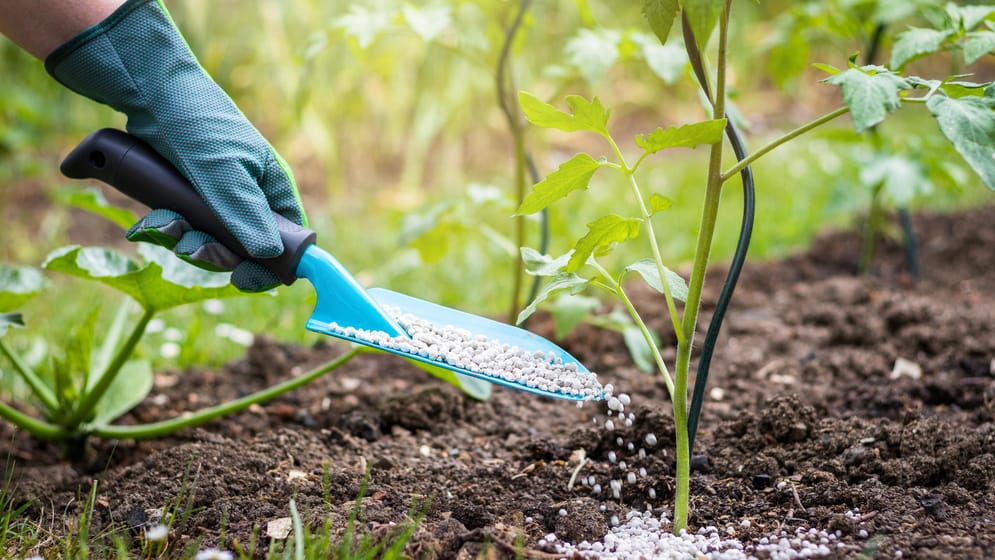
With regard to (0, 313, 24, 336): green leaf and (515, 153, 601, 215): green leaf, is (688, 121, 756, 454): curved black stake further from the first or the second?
(0, 313, 24, 336): green leaf

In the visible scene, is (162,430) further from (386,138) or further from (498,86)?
(386,138)

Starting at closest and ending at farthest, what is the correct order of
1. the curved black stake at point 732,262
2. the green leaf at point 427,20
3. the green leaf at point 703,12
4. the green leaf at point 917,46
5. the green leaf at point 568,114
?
1. the green leaf at point 703,12
2. the green leaf at point 568,114
3. the curved black stake at point 732,262
4. the green leaf at point 917,46
5. the green leaf at point 427,20

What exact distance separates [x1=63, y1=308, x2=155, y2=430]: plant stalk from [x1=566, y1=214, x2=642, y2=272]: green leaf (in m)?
0.91

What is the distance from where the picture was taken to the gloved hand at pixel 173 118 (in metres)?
1.38

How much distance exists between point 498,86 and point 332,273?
28.8 inches

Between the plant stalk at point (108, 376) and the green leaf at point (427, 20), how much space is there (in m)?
0.79

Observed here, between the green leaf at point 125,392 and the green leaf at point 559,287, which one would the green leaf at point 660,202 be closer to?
the green leaf at point 559,287

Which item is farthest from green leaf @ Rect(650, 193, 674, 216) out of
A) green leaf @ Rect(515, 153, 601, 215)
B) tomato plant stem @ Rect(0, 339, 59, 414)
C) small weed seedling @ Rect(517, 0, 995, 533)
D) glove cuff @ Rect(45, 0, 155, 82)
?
tomato plant stem @ Rect(0, 339, 59, 414)

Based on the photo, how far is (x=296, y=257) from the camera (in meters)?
1.45

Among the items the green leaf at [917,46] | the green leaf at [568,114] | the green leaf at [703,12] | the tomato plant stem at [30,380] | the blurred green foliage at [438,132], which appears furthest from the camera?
the blurred green foliage at [438,132]

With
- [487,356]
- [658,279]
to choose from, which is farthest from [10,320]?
[658,279]

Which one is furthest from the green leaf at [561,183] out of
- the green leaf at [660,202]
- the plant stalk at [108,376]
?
the plant stalk at [108,376]

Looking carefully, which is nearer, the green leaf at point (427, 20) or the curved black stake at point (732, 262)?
the curved black stake at point (732, 262)

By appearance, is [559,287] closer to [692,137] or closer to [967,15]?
[692,137]
